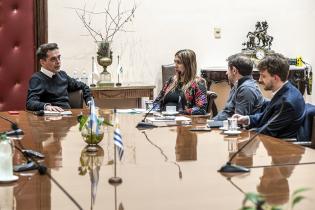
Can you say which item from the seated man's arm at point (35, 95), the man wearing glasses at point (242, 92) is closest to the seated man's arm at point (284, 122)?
the man wearing glasses at point (242, 92)

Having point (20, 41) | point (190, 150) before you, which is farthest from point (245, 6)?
point (190, 150)

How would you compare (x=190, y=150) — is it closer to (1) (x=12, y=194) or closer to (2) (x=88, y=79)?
(1) (x=12, y=194)

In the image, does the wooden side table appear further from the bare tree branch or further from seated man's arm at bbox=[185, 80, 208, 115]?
seated man's arm at bbox=[185, 80, 208, 115]

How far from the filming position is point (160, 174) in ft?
6.54

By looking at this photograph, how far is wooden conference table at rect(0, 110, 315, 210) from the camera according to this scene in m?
1.63

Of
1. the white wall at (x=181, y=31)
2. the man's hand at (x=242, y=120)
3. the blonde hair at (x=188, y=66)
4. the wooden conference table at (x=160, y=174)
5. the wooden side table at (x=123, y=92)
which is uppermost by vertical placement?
the white wall at (x=181, y=31)

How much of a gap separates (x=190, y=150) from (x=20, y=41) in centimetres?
371

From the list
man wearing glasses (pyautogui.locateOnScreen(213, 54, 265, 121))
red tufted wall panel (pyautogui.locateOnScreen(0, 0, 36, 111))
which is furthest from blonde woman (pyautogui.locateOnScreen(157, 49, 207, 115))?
red tufted wall panel (pyautogui.locateOnScreen(0, 0, 36, 111))

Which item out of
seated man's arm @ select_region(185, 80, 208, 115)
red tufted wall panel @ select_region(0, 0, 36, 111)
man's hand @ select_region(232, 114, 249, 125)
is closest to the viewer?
man's hand @ select_region(232, 114, 249, 125)

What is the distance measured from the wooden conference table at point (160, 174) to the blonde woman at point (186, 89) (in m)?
1.33

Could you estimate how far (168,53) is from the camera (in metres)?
6.62

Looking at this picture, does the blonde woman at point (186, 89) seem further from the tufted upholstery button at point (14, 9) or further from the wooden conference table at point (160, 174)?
the tufted upholstery button at point (14, 9)

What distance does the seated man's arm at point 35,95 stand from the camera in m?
4.31

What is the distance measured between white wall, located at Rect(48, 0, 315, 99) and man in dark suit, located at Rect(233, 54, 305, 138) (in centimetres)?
306
